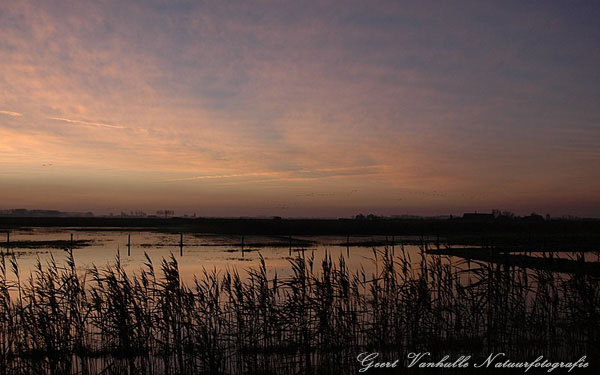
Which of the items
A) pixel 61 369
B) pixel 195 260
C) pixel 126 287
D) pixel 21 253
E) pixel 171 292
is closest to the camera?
pixel 61 369

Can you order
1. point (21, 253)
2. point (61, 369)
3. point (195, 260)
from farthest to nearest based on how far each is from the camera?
point (21, 253)
point (195, 260)
point (61, 369)

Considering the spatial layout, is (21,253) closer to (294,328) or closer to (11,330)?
(11,330)

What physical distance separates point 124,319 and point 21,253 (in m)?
44.1

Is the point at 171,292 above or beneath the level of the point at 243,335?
above

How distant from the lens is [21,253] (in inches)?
1951

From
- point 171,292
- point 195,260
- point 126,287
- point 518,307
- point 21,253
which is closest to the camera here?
point 126,287

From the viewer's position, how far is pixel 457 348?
1418 centimetres

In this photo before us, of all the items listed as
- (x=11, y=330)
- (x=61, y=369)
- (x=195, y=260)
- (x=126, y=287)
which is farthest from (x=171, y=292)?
(x=195, y=260)

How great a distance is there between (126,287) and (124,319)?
959 mm

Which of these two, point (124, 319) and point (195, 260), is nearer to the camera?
point (124, 319)

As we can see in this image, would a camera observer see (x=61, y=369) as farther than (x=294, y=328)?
No

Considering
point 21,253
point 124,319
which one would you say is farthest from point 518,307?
point 21,253

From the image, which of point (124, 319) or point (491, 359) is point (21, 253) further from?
point (491, 359)

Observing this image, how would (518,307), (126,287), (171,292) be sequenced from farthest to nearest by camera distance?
(518,307), (171,292), (126,287)
